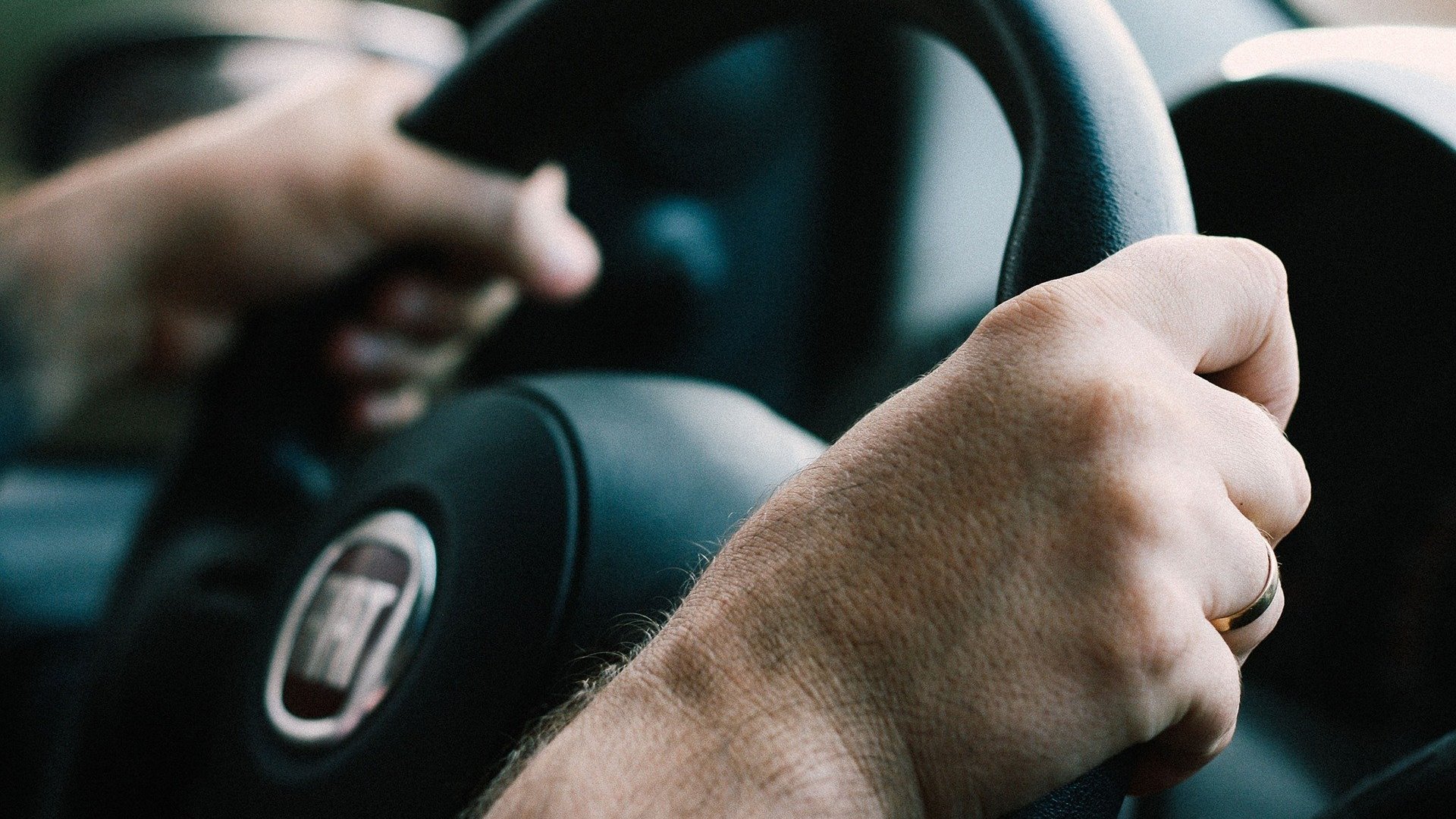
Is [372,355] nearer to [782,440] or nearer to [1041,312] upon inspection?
[782,440]

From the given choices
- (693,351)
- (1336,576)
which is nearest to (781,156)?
(693,351)

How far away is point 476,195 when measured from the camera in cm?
83

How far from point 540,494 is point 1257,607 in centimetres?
34

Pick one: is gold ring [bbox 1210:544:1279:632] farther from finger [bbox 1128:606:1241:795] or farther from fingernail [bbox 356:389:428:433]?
fingernail [bbox 356:389:428:433]

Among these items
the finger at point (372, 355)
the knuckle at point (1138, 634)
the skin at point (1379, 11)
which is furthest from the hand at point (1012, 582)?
the finger at point (372, 355)

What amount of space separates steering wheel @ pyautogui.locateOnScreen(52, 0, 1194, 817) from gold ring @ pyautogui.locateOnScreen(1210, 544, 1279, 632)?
Result: 7cm

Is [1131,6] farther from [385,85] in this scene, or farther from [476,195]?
[385,85]

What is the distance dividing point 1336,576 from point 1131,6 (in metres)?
0.39

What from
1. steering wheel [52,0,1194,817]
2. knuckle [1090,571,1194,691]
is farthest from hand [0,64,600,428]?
knuckle [1090,571,1194,691]

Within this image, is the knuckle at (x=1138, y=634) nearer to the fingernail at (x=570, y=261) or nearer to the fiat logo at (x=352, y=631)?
the fiat logo at (x=352, y=631)

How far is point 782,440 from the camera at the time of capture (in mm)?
625

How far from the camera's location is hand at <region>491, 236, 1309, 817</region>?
0.35 meters

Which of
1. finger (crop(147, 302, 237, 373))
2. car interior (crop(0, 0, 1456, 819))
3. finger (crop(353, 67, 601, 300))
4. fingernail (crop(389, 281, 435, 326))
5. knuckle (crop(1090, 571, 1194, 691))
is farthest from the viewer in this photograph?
finger (crop(147, 302, 237, 373))

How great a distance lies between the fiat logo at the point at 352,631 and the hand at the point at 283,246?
1.01 feet
